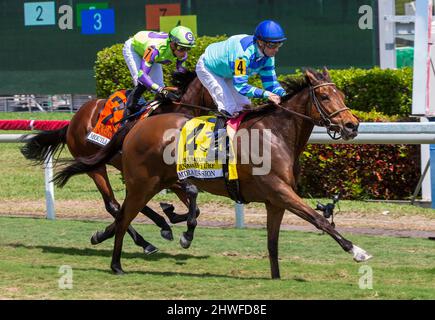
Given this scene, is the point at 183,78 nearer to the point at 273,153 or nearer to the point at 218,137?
the point at 218,137

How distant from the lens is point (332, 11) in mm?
16578

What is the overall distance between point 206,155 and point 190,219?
1258mm

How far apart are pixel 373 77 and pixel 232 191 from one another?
215 inches

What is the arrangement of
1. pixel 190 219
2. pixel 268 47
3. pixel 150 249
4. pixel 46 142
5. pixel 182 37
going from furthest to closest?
pixel 46 142, pixel 182 37, pixel 150 249, pixel 190 219, pixel 268 47

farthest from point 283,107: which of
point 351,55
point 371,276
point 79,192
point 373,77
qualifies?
point 351,55

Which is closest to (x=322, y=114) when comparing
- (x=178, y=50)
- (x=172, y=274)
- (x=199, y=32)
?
(x=172, y=274)

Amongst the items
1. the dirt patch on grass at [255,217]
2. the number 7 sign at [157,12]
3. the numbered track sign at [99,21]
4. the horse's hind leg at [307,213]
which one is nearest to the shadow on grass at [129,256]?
the horse's hind leg at [307,213]

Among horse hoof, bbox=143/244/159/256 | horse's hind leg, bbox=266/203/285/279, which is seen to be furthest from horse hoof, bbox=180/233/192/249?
horse's hind leg, bbox=266/203/285/279

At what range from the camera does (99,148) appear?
10.1 metres

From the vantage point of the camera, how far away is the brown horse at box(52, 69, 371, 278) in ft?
24.9

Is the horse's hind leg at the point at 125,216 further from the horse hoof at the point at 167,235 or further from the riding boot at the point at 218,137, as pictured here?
the horse hoof at the point at 167,235

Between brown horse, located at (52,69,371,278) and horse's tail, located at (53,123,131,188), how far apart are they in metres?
0.55

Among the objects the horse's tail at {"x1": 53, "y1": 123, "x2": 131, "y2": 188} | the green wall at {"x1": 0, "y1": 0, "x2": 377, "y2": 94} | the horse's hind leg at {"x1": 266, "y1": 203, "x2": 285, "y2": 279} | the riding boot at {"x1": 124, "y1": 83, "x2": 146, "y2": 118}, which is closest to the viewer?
the horse's hind leg at {"x1": 266, "y1": 203, "x2": 285, "y2": 279}

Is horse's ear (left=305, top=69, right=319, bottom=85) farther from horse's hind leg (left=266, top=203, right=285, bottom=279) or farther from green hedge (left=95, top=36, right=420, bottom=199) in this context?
green hedge (left=95, top=36, right=420, bottom=199)
